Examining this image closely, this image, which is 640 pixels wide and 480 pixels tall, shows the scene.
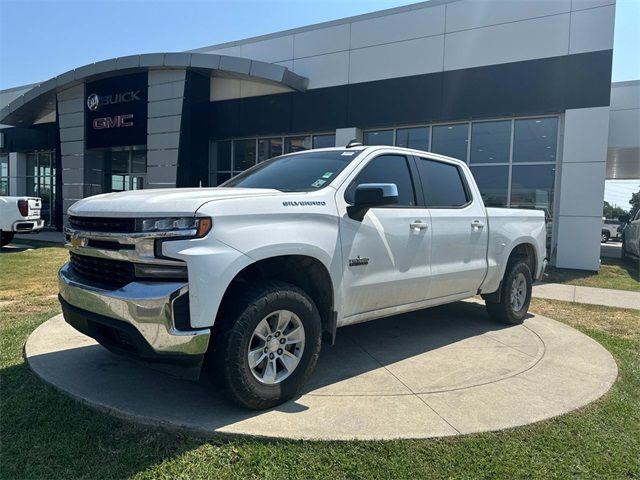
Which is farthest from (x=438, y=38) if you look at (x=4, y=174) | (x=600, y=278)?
(x=4, y=174)

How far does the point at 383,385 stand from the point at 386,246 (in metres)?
1.17

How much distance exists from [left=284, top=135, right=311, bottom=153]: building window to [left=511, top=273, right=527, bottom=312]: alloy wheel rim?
37.2ft

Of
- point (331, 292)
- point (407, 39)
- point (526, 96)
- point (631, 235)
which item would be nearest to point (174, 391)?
point (331, 292)

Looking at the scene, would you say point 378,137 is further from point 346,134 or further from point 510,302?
point 510,302

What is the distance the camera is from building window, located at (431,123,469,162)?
13.6 metres

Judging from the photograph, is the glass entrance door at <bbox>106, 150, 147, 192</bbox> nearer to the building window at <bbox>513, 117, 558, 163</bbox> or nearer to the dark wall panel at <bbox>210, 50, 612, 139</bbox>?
the dark wall panel at <bbox>210, 50, 612, 139</bbox>

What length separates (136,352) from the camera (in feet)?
10.5

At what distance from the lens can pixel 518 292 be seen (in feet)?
20.7

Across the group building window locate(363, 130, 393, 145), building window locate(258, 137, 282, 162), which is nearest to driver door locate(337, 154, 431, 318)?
building window locate(363, 130, 393, 145)

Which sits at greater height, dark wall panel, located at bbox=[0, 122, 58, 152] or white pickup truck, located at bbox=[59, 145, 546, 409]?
dark wall panel, located at bbox=[0, 122, 58, 152]

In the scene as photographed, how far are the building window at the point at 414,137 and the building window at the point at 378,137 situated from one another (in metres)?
0.26

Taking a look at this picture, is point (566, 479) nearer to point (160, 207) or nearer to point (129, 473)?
point (129, 473)

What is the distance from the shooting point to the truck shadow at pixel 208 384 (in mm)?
3344

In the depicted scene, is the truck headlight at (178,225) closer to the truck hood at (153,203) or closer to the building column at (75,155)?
the truck hood at (153,203)
